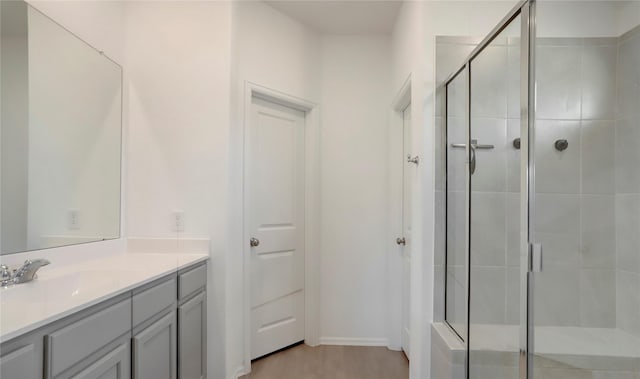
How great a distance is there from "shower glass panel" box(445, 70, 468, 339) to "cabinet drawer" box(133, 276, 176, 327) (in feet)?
4.86

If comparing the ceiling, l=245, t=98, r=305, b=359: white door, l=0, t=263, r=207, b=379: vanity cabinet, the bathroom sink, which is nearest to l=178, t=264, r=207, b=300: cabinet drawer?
l=0, t=263, r=207, b=379: vanity cabinet

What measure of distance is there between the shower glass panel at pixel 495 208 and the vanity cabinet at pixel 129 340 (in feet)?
4.93

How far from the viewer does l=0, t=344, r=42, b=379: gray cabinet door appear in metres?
0.86

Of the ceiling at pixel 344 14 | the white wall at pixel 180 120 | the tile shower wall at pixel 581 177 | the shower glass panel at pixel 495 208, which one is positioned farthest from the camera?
the ceiling at pixel 344 14

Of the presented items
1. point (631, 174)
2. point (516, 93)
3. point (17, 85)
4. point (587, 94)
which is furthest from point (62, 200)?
point (631, 174)

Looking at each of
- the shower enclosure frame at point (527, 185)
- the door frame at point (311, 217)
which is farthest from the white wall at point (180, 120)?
the shower enclosure frame at point (527, 185)

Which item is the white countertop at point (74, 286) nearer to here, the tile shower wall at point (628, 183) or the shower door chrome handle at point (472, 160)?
the shower door chrome handle at point (472, 160)

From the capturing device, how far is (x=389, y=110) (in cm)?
284

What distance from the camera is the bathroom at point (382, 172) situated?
1.49 m

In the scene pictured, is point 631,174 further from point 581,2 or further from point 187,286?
point 187,286

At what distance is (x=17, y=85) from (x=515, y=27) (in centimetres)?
212

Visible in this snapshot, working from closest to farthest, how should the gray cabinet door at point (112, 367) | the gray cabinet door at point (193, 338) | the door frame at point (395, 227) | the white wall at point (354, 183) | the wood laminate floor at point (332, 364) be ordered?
1. the gray cabinet door at point (112, 367)
2. the gray cabinet door at point (193, 338)
3. the wood laminate floor at point (332, 364)
4. the door frame at point (395, 227)
5. the white wall at point (354, 183)

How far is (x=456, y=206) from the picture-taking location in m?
1.81

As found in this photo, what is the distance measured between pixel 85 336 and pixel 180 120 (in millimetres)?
1415
